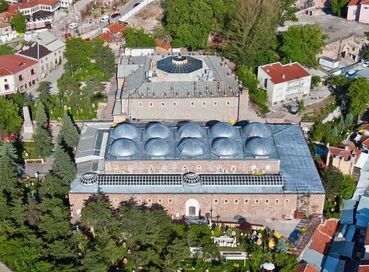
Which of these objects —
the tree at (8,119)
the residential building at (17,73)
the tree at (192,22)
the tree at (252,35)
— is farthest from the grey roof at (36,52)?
the tree at (252,35)

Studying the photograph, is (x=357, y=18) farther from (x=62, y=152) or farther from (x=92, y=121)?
(x=62, y=152)

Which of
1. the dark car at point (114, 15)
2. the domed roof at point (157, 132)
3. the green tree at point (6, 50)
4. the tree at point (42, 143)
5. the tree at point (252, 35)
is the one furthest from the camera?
the dark car at point (114, 15)

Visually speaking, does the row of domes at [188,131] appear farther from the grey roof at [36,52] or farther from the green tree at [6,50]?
the green tree at [6,50]

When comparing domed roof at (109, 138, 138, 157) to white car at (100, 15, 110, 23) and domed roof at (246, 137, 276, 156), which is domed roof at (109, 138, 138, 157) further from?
white car at (100, 15, 110, 23)

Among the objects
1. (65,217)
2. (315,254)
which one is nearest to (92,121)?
(65,217)

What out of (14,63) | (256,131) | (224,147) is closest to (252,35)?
(256,131)

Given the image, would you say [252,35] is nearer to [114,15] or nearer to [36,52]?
[114,15]

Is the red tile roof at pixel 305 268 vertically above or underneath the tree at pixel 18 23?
underneath
